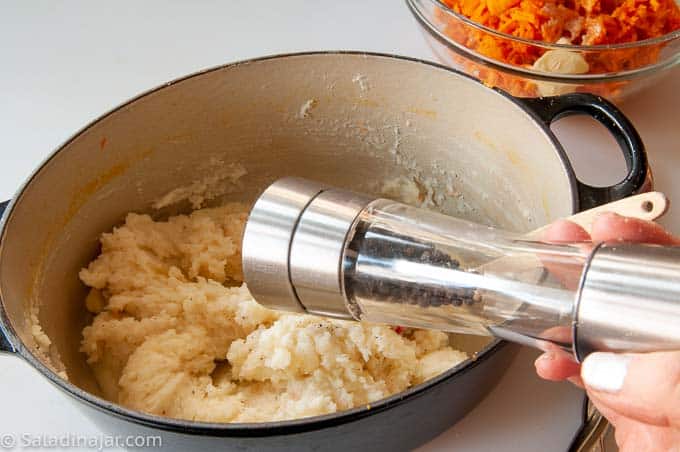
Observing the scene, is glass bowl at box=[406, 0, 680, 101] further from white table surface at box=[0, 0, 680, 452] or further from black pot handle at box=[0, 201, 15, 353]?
black pot handle at box=[0, 201, 15, 353]

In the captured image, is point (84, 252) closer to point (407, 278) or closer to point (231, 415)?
point (231, 415)

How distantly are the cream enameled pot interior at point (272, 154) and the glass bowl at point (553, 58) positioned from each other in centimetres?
14

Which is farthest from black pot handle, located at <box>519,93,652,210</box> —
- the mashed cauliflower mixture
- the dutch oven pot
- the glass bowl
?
the mashed cauliflower mixture

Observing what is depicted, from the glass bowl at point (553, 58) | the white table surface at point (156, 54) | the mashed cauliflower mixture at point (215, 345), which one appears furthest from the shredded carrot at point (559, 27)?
the mashed cauliflower mixture at point (215, 345)

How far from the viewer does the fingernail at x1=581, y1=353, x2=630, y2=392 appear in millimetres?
393

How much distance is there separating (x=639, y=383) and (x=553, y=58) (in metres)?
0.56

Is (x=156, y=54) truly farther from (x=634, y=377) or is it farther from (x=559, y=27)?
(x=634, y=377)

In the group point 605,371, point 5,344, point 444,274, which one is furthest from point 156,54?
point 605,371

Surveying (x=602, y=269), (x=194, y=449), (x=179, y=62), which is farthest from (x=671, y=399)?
(x=179, y=62)

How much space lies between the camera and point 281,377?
702 millimetres

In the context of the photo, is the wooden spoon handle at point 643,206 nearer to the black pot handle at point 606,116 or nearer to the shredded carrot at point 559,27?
the black pot handle at point 606,116

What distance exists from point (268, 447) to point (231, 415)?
0.50 ft

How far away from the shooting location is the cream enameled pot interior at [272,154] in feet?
2.37

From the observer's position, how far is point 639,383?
385 mm
